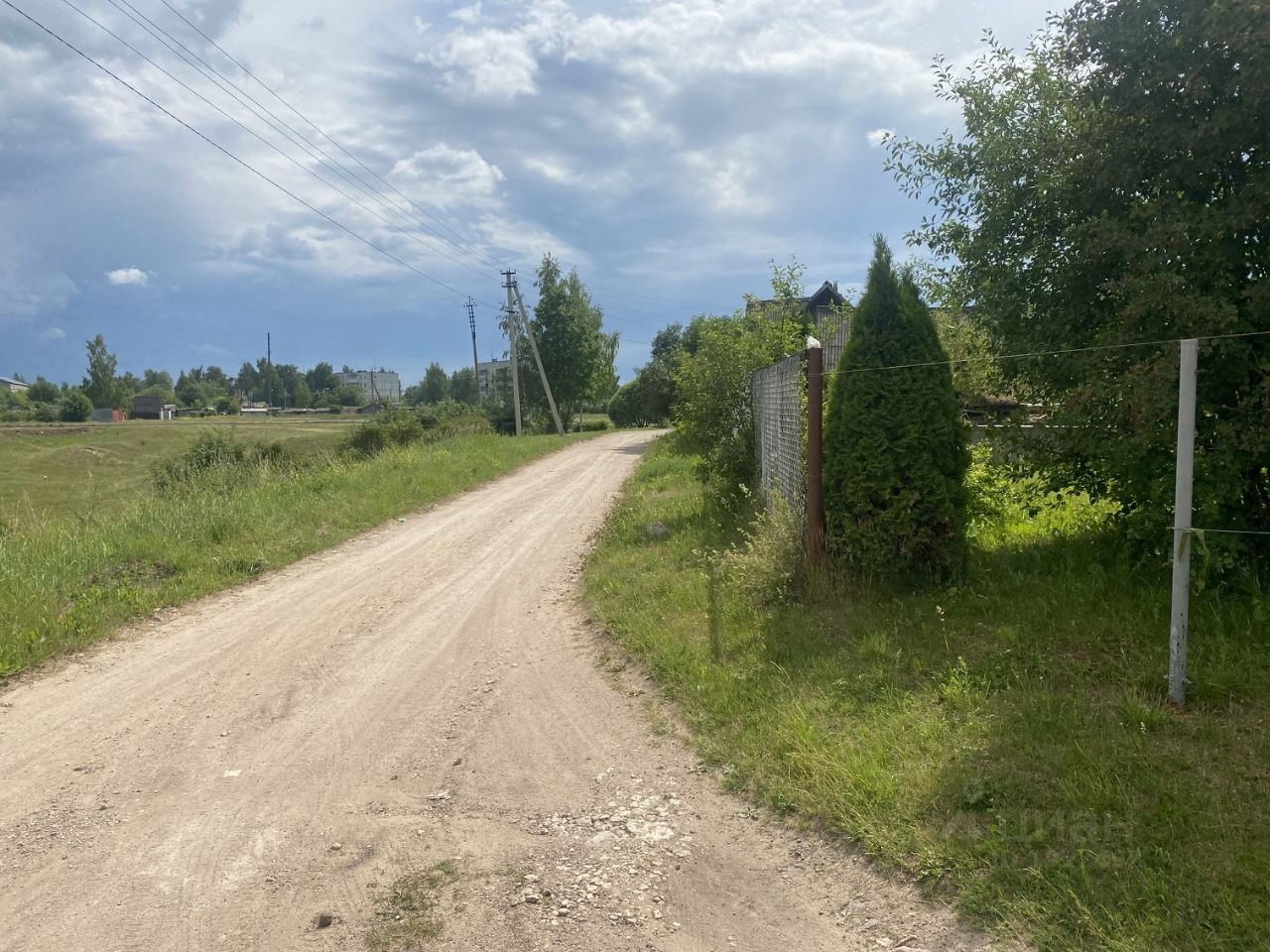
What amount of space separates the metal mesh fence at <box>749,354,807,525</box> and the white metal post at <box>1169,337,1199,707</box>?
283 centimetres

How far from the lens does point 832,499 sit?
5.89 m

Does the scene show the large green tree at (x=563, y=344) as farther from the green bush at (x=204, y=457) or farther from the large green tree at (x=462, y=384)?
the large green tree at (x=462, y=384)

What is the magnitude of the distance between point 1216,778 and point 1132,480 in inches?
99.0

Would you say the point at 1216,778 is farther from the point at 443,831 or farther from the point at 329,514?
the point at 329,514

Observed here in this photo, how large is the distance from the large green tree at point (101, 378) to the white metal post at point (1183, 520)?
12280 cm

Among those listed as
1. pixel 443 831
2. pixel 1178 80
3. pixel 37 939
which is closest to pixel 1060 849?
pixel 443 831

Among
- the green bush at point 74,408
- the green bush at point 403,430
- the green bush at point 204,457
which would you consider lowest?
the green bush at point 204,457

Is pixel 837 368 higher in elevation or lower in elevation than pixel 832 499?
higher

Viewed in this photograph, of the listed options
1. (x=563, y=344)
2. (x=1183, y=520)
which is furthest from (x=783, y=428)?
(x=563, y=344)

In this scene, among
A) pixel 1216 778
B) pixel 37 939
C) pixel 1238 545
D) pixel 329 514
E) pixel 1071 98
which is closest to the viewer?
pixel 37 939

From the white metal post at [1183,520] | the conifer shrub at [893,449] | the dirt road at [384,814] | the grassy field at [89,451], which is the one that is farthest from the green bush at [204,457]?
the white metal post at [1183,520]

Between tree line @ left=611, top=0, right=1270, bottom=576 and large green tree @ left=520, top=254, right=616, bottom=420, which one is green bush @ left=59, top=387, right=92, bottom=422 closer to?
large green tree @ left=520, top=254, right=616, bottom=420

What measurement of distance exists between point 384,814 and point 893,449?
4.06 meters

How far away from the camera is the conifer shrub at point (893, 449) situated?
561cm
